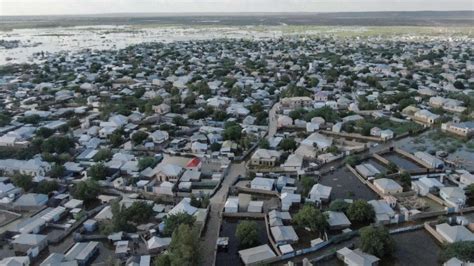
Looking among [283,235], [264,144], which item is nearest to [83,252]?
[283,235]

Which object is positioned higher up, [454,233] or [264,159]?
[264,159]

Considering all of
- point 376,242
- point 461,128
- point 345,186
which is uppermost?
point 461,128

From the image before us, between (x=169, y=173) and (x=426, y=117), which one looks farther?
(x=426, y=117)

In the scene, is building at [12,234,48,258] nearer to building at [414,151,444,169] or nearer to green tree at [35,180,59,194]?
green tree at [35,180,59,194]

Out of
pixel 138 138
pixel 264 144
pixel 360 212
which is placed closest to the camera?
pixel 360 212

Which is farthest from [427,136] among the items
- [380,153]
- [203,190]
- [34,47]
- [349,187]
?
[34,47]

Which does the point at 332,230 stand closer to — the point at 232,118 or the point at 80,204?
the point at 80,204

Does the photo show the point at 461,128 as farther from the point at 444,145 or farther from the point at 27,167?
the point at 27,167
